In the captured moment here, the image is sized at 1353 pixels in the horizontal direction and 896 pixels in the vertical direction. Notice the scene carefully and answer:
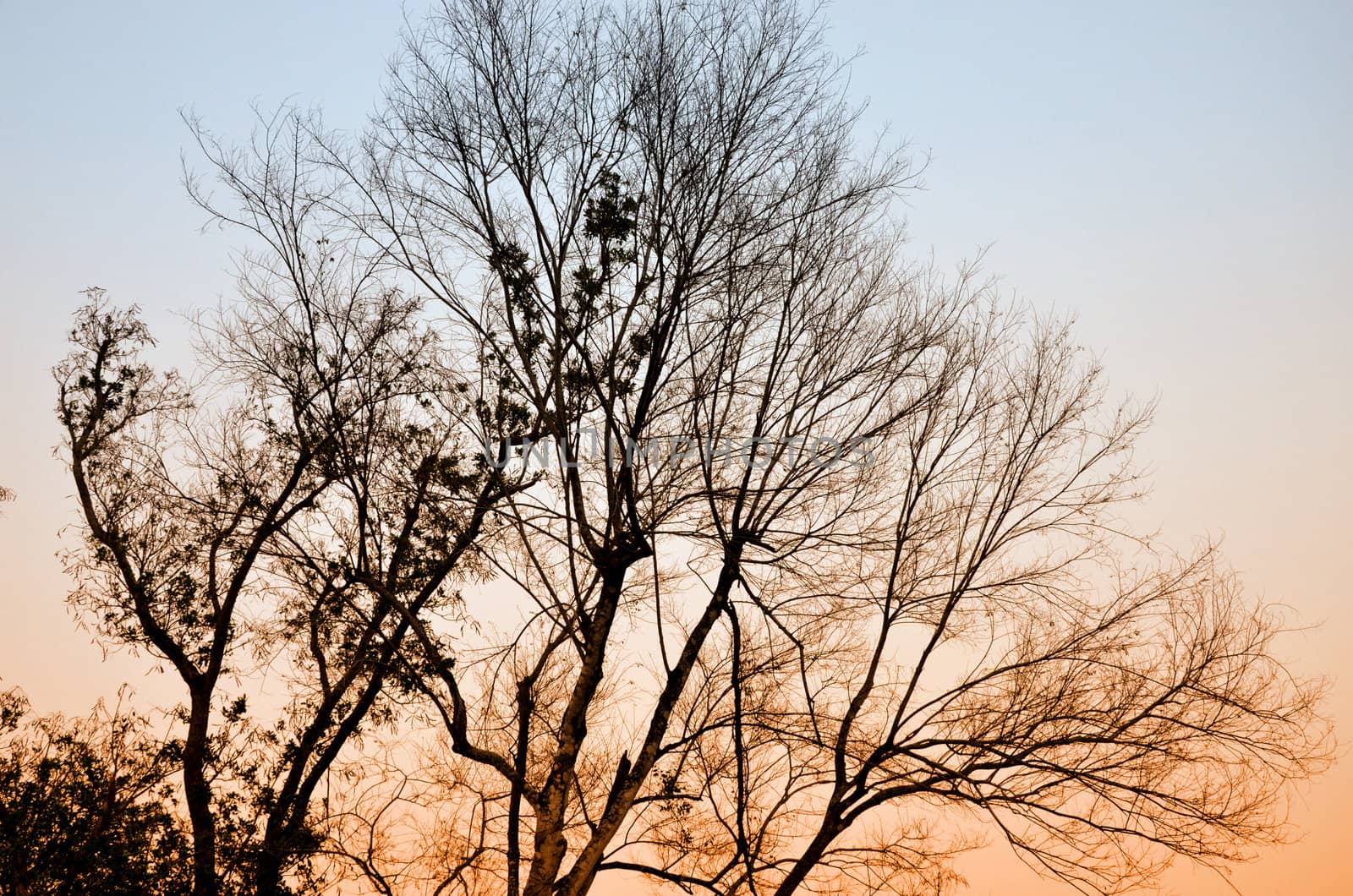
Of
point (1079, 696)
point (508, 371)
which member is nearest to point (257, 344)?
point (508, 371)

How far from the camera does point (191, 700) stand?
11102 mm

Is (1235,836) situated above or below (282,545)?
below

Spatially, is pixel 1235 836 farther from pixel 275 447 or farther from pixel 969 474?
pixel 275 447

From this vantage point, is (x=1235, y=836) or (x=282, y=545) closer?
(x=1235, y=836)

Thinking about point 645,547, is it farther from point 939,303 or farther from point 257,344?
point 257,344

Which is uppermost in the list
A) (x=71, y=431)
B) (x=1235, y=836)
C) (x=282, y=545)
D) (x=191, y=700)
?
(x=71, y=431)

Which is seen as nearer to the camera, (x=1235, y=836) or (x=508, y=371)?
(x=1235, y=836)

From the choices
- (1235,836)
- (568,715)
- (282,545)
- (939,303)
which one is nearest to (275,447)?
(282,545)

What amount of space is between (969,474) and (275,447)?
24.2 feet

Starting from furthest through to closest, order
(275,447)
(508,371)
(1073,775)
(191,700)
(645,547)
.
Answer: (275,447), (191,700), (508,371), (1073,775), (645,547)

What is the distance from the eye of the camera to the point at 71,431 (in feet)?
39.2

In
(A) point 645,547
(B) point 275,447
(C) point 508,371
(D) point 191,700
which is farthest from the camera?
(B) point 275,447

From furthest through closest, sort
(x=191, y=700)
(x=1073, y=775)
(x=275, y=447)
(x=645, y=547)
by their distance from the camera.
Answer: (x=275, y=447) → (x=191, y=700) → (x=1073, y=775) → (x=645, y=547)

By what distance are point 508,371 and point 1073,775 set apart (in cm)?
601
